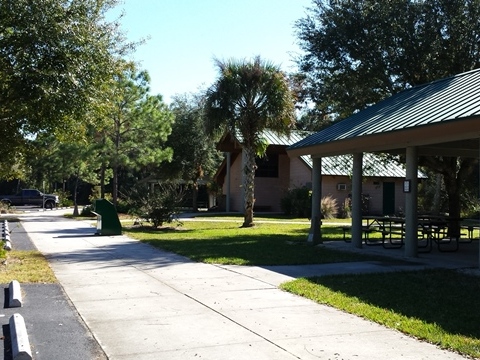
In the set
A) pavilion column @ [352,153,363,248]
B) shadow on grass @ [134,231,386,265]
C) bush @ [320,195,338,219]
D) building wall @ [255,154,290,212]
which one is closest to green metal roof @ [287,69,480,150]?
pavilion column @ [352,153,363,248]

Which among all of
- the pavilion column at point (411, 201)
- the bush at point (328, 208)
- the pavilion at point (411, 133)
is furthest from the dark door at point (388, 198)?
the pavilion column at point (411, 201)

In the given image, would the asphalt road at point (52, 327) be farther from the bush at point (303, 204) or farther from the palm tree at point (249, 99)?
the bush at point (303, 204)

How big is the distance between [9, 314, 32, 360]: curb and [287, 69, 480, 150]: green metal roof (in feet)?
26.1

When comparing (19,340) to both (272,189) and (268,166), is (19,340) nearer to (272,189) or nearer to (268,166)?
(268,166)

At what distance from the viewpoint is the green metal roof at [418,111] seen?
1141cm

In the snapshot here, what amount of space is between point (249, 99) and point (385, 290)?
51.2 ft

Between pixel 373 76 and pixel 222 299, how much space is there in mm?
13804

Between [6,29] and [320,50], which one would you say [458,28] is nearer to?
[320,50]

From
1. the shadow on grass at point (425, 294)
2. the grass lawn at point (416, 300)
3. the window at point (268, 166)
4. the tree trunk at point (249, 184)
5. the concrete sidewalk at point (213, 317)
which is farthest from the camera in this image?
the window at point (268, 166)

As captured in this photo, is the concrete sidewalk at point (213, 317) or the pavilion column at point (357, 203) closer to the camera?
the concrete sidewalk at point (213, 317)

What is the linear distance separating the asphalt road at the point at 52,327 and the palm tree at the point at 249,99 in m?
15.1

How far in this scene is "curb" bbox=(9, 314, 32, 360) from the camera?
5.50m

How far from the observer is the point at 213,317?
294 inches

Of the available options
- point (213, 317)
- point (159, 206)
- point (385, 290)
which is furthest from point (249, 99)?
point (213, 317)
